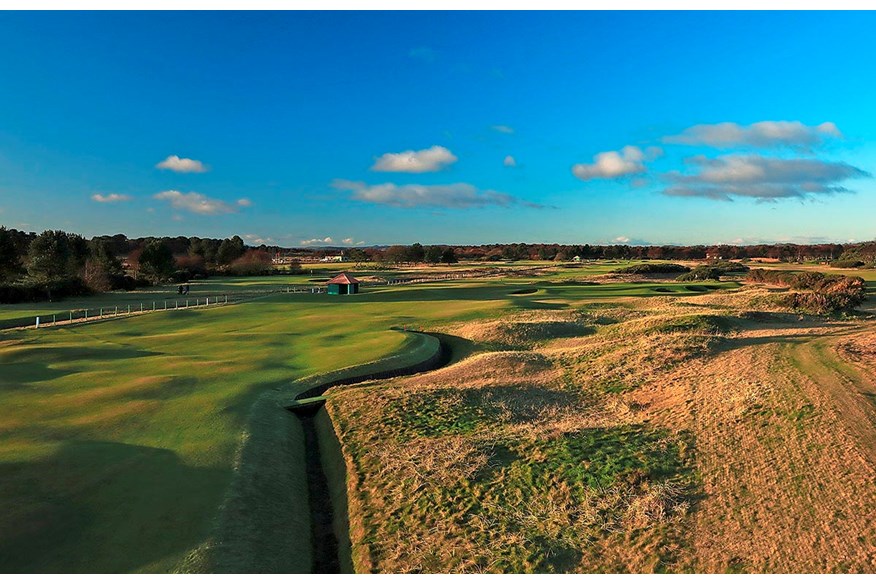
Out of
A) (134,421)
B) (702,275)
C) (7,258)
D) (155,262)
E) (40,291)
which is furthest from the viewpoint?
(155,262)

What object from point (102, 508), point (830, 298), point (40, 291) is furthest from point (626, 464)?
point (40, 291)

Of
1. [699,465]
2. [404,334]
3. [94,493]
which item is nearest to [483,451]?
[699,465]

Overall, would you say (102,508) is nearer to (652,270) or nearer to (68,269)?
(68,269)

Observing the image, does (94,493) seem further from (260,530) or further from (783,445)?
(783,445)

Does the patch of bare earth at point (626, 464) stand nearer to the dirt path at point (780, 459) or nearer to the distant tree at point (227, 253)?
the dirt path at point (780, 459)

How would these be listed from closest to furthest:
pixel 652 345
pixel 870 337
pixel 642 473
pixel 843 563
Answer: pixel 843 563
pixel 642 473
pixel 870 337
pixel 652 345

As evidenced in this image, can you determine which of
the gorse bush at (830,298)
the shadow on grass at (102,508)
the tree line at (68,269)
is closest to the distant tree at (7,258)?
the tree line at (68,269)
